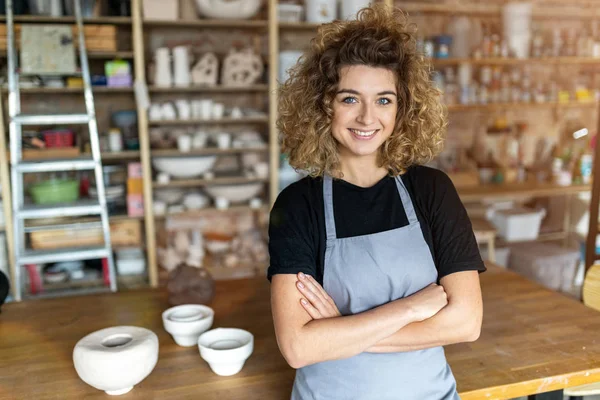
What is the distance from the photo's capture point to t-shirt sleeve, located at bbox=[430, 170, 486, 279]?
126 centimetres

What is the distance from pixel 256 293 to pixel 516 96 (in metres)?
3.13

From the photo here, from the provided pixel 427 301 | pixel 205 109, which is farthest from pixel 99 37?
pixel 427 301

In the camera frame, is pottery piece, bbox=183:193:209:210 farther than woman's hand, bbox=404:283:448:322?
Yes

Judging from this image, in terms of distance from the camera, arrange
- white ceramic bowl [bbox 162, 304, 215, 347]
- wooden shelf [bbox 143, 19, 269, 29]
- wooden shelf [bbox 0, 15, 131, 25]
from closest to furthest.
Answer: white ceramic bowl [bbox 162, 304, 215, 347] → wooden shelf [bbox 0, 15, 131, 25] → wooden shelf [bbox 143, 19, 269, 29]

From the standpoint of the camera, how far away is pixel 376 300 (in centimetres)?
124

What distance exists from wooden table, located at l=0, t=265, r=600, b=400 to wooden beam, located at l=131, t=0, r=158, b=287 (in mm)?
1724

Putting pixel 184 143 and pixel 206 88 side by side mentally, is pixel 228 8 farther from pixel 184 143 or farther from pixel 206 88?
pixel 184 143

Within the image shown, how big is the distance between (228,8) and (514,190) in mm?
2446

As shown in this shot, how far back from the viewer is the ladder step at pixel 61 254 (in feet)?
10.5

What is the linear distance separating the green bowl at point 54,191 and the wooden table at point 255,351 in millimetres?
1628

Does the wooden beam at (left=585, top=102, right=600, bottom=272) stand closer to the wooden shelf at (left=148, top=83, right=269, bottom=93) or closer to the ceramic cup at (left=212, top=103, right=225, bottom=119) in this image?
the wooden shelf at (left=148, top=83, right=269, bottom=93)

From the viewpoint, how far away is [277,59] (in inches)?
146

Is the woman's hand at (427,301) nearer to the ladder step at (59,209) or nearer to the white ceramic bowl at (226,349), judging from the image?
the white ceramic bowl at (226,349)

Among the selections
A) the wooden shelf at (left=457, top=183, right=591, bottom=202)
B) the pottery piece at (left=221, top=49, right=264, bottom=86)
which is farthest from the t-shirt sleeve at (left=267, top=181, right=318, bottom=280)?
the wooden shelf at (left=457, top=183, right=591, bottom=202)
